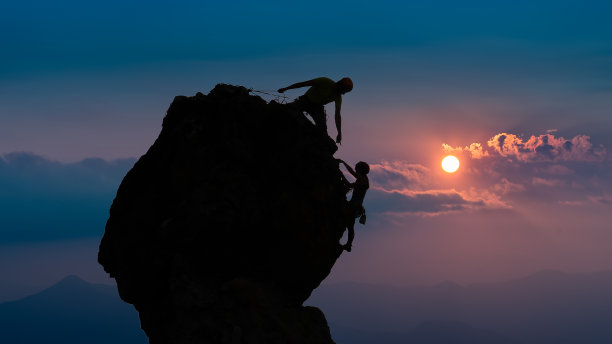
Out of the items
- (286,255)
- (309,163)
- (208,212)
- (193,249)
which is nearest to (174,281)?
(193,249)

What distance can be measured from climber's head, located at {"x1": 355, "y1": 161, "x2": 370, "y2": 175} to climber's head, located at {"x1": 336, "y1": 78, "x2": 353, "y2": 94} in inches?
92.7

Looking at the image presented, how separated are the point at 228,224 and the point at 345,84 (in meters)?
5.76

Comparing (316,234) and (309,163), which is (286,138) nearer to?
(309,163)

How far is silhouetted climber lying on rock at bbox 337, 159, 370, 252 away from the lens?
57.4 feet

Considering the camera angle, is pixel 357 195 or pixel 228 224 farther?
pixel 357 195

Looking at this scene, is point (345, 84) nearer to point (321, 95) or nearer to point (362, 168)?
point (321, 95)

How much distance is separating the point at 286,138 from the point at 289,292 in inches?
178

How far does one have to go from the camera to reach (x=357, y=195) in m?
17.6

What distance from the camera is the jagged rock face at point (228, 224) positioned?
50.1 feet

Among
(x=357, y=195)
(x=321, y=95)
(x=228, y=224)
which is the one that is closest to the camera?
(x=228, y=224)

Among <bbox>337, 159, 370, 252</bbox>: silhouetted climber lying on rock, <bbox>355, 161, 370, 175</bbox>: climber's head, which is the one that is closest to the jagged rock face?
<bbox>337, 159, 370, 252</bbox>: silhouetted climber lying on rock

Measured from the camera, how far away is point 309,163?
16422 mm

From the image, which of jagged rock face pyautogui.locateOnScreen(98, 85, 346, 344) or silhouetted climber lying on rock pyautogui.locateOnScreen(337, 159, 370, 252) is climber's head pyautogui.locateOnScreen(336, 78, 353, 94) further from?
silhouetted climber lying on rock pyautogui.locateOnScreen(337, 159, 370, 252)

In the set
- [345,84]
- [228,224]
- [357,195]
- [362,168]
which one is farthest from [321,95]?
[228,224]
